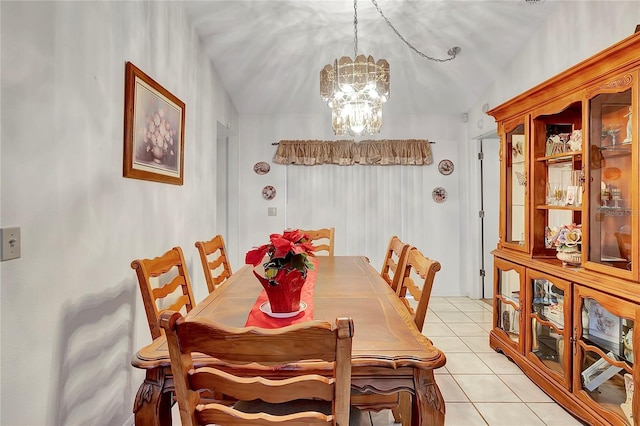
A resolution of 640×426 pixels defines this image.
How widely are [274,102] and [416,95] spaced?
1.69 metres

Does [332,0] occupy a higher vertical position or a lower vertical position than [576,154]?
A: higher

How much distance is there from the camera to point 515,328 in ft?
9.08

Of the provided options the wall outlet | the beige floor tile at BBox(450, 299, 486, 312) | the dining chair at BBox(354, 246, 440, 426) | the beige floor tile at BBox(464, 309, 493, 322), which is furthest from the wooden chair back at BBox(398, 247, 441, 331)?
the beige floor tile at BBox(450, 299, 486, 312)

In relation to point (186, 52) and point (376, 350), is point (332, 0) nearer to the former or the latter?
point (186, 52)

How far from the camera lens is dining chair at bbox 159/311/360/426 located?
81cm

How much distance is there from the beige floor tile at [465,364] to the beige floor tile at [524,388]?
139mm

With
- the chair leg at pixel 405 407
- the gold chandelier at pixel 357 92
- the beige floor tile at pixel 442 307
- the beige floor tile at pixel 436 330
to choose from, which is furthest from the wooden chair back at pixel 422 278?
the beige floor tile at pixel 442 307

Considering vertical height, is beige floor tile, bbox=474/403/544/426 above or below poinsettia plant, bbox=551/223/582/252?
below

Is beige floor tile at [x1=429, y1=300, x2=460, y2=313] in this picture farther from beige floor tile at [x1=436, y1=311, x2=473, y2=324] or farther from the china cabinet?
the china cabinet

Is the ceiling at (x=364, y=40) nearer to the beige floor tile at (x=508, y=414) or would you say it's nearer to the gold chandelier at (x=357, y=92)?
the gold chandelier at (x=357, y=92)

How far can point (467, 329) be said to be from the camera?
3.53m

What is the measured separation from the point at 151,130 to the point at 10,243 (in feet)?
3.94

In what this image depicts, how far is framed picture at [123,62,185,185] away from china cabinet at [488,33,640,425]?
2.45m

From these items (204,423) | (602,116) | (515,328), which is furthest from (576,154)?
(204,423)
